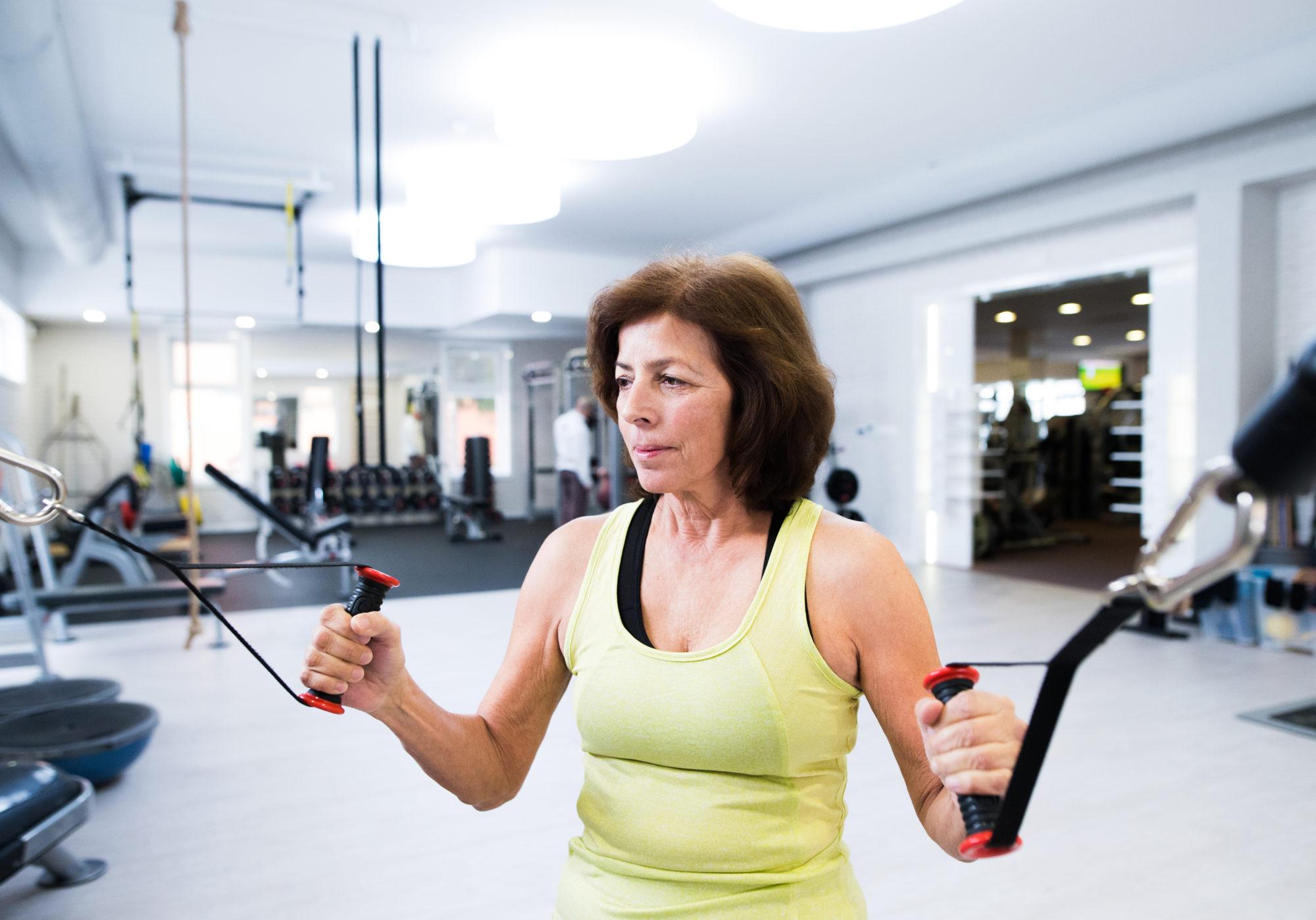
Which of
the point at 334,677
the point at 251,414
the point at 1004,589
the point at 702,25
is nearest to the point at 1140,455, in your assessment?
the point at 1004,589

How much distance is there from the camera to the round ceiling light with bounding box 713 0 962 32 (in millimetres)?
2658

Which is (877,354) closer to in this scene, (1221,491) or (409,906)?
(409,906)

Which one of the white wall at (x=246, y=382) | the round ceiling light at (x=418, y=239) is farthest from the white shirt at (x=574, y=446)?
the white wall at (x=246, y=382)

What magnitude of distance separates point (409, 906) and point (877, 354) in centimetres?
669

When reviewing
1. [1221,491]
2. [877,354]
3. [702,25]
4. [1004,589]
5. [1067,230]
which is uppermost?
[702,25]

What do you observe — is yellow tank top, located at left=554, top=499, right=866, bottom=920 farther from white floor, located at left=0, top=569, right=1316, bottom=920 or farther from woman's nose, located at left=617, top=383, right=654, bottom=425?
white floor, located at left=0, top=569, right=1316, bottom=920

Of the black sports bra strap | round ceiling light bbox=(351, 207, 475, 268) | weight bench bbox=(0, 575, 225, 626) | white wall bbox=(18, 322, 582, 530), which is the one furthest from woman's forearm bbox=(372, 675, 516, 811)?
white wall bbox=(18, 322, 582, 530)

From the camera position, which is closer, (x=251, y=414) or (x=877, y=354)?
(x=877, y=354)

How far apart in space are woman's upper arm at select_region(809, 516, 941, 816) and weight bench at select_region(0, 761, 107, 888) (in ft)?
6.37

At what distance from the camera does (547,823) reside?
258 cm

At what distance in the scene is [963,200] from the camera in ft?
21.7

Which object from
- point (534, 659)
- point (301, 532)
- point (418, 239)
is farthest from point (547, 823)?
point (418, 239)

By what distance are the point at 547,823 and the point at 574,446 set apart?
5987mm

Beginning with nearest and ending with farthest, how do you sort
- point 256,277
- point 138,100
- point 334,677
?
point 334,677
point 138,100
point 256,277
